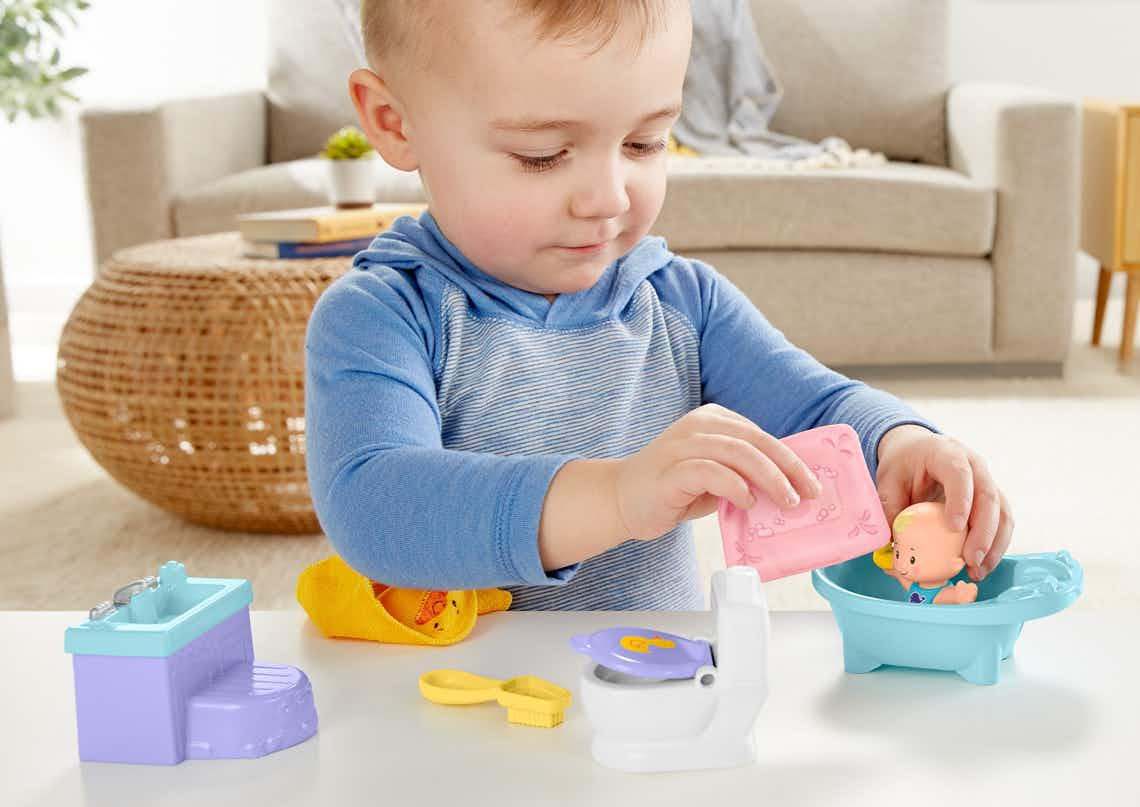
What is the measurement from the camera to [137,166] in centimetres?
297

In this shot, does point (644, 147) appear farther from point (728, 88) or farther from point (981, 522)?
point (728, 88)

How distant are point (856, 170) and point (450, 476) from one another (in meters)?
2.51

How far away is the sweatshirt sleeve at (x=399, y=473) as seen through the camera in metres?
0.69

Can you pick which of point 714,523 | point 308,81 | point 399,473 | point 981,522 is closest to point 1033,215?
point 714,523

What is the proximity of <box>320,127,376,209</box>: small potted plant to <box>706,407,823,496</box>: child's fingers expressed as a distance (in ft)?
5.84

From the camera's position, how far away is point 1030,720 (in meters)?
0.62

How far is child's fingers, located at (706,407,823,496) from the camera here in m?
0.63

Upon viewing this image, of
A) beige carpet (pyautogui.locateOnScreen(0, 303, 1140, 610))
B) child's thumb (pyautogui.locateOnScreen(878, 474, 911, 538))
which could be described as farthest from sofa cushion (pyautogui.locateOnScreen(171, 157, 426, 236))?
child's thumb (pyautogui.locateOnScreen(878, 474, 911, 538))

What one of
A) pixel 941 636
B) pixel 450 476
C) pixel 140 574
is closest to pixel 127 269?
pixel 140 574

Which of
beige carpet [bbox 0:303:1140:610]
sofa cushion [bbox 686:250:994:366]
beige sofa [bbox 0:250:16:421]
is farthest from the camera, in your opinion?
sofa cushion [bbox 686:250:994:366]

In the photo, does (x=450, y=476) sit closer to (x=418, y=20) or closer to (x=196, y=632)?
(x=196, y=632)

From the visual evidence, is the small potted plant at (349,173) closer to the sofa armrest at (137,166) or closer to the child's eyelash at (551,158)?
the sofa armrest at (137,166)

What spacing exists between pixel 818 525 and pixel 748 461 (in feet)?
0.16

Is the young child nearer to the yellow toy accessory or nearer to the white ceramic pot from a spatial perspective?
the yellow toy accessory
